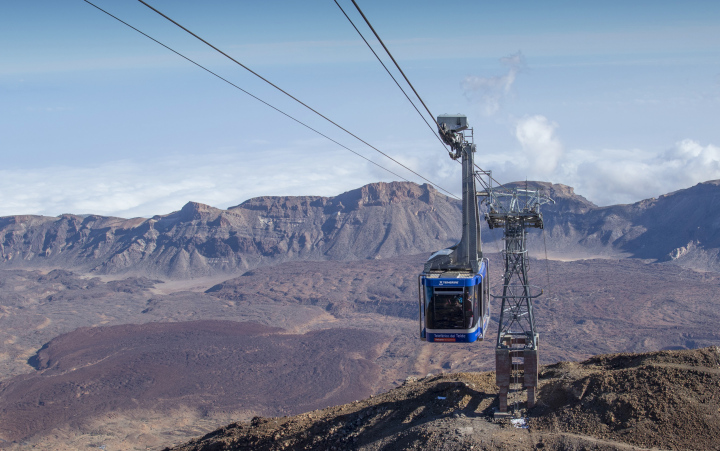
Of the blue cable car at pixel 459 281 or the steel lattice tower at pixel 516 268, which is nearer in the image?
the blue cable car at pixel 459 281

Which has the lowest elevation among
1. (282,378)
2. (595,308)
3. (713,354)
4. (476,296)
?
(282,378)

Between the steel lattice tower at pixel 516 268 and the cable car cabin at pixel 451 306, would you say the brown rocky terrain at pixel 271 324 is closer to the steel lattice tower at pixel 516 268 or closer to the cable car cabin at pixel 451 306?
the steel lattice tower at pixel 516 268

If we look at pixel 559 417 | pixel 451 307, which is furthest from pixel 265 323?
pixel 559 417

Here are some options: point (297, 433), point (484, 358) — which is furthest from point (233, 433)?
point (484, 358)

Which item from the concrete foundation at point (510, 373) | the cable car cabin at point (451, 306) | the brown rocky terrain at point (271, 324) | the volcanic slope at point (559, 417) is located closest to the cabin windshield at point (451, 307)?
the cable car cabin at point (451, 306)

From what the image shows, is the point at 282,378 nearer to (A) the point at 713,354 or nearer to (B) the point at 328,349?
(B) the point at 328,349

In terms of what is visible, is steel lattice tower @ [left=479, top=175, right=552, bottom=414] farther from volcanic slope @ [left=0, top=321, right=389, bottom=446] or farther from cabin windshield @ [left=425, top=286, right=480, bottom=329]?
volcanic slope @ [left=0, top=321, right=389, bottom=446]

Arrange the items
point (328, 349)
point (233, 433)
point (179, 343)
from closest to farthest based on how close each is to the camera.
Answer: point (233, 433), point (328, 349), point (179, 343)

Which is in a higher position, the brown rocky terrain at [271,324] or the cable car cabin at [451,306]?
the cable car cabin at [451,306]

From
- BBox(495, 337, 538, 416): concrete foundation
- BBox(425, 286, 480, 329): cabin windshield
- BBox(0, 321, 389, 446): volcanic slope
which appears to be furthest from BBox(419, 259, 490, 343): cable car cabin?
BBox(0, 321, 389, 446): volcanic slope
